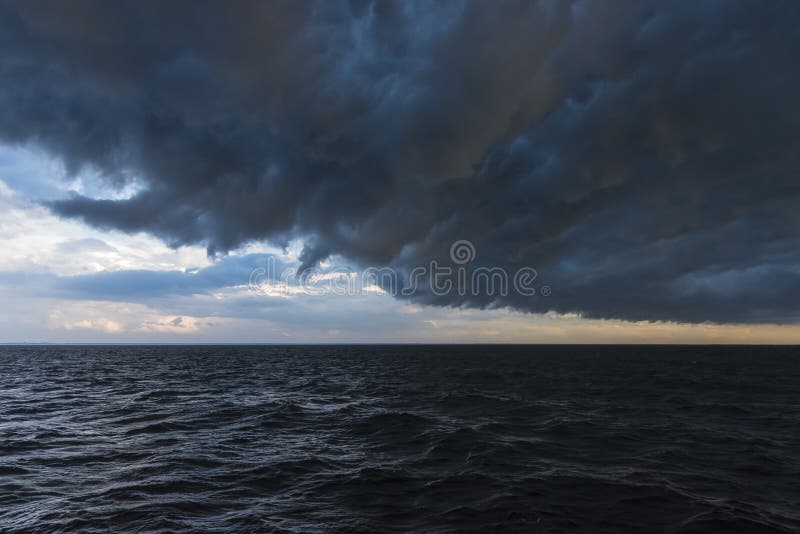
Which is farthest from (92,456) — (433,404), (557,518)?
(433,404)

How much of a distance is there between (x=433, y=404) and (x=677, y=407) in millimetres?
17404

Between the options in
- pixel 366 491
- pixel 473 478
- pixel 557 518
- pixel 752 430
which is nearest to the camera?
pixel 557 518

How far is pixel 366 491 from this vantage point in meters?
13.4

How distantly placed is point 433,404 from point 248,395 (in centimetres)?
1593

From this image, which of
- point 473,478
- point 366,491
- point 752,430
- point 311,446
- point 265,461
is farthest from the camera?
point 752,430

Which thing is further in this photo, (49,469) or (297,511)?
(49,469)

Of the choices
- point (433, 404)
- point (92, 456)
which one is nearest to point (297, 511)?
point (92, 456)

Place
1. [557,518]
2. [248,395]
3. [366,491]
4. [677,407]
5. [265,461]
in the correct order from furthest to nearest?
[248,395] → [677,407] → [265,461] → [366,491] → [557,518]

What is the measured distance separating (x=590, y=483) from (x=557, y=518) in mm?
3502

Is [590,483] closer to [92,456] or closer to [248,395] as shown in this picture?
[92,456]

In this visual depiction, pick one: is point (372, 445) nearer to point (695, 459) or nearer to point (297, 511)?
point (297, 511)

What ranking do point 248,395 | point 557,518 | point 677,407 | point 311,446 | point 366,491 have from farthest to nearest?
point 248,395 < point 677,407 < point 311,446 < point 366,491 < point 557,518

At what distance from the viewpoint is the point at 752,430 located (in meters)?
22.6

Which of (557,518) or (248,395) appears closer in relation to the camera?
(557,518)
